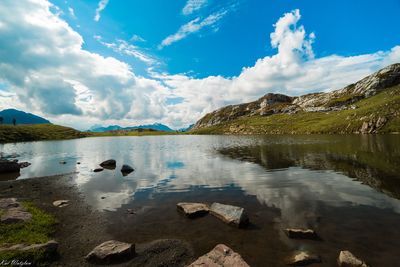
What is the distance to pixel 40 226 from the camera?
66.2ft

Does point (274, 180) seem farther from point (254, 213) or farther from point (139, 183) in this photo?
point (139, 183)

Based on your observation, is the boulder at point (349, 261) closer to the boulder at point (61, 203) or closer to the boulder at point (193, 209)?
the boulder at point (193, 209)

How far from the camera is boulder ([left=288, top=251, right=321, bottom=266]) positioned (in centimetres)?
1425

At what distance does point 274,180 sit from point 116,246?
27.1m

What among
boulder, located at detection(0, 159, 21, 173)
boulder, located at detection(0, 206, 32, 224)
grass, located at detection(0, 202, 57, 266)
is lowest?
grass, located at detection(0, 202, 57, 266)

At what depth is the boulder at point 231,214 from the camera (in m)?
20.0

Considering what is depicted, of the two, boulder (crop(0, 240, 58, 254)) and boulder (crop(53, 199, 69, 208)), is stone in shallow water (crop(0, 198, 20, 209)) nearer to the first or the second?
boulder (crop(53, 199, 69, 208))

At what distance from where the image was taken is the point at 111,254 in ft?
49.7

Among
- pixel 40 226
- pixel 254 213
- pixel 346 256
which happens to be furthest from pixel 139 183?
pixel 346 256

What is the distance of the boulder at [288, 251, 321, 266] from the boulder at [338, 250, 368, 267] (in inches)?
47.9

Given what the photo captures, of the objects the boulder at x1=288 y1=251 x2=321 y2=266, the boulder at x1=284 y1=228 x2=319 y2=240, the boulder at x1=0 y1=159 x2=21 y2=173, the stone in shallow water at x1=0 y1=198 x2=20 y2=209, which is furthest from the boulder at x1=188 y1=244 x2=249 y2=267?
the boulder at x1=0 y1=159 x2=21 y2=173

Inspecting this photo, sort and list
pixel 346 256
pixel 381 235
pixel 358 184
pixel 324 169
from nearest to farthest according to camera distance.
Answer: pixel 346 256, pixel 381 235, pixel 358 184, pixel 324 169

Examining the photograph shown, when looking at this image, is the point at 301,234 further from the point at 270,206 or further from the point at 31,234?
the point at 31,234

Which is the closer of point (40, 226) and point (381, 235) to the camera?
point (381, 235)
